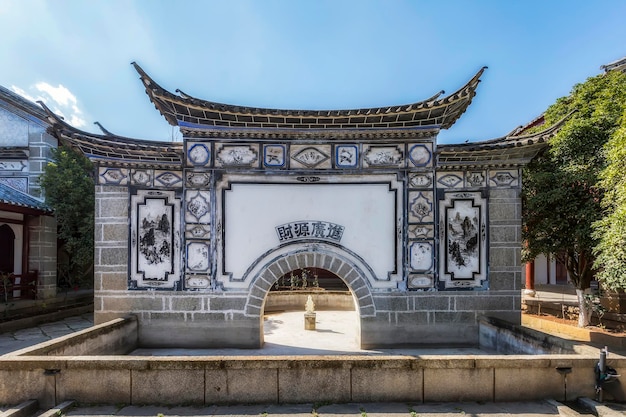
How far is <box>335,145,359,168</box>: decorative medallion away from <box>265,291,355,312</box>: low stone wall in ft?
22.9

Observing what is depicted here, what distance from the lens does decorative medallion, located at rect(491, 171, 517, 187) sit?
27.4 feet

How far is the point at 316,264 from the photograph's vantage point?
8.08 m

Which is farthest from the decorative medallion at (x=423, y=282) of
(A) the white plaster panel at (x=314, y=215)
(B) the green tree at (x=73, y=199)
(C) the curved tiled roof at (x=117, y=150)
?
(B) the green tree at (x=73, y=199)

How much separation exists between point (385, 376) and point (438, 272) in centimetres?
348

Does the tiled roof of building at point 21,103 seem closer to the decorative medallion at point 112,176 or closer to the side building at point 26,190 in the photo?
the side building at point 26,190

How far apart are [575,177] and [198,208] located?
9.29 metres

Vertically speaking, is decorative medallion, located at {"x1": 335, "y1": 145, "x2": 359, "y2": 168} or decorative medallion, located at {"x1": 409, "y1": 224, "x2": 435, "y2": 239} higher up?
decorative medallion, located at {"x1": 335, "y1": 145, "x2": 359, "y2": 168}

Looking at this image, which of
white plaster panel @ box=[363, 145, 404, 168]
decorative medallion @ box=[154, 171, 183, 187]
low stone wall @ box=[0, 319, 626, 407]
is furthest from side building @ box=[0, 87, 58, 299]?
white plaster panel @ box=[363, 145, 404, 168]

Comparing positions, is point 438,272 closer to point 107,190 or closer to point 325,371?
point 325,371

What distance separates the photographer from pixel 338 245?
26.5 feet

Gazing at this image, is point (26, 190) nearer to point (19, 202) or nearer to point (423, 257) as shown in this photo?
point (19, 202)

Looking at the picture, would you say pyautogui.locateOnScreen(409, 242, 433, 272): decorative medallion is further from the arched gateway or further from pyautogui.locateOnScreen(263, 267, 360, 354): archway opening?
pyautogui.locateOnScreen(263, 267, 360, 354): archway opening

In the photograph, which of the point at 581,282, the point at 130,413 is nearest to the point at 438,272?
the point at 581,282

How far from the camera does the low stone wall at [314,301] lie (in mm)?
13523
